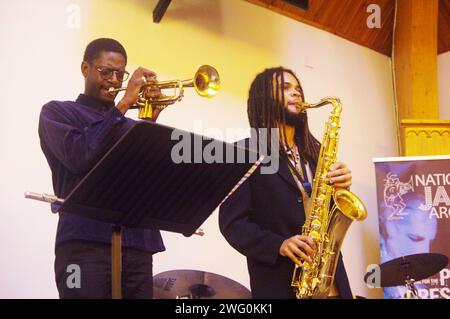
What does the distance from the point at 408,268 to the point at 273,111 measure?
130 centimetres

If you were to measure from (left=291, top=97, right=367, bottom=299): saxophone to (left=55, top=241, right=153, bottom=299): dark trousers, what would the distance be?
785mm

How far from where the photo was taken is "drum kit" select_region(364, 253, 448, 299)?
12.4 feet

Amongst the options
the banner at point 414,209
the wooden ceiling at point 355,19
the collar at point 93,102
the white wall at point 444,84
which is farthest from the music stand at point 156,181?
the white wall at point 444,84

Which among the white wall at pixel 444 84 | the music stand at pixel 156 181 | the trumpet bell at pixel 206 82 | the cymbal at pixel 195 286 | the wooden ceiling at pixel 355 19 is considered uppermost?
the wooden ceiling at pixel 355 19

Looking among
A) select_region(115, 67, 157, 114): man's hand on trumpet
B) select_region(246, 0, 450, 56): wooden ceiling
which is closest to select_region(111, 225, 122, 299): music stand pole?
select_region(115, 67, 157, 114): man's hand on trumpet

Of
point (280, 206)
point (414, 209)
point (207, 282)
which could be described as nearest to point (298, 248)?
point (280, 206)

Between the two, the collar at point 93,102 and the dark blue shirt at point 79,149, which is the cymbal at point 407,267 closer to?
the dark blue shirt at point 79,149

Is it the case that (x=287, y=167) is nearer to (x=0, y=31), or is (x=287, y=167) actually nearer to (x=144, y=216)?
(x=144, y=216)

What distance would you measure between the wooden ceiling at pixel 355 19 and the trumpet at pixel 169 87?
98.2 inches

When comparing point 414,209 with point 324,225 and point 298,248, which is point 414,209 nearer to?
point 324,225

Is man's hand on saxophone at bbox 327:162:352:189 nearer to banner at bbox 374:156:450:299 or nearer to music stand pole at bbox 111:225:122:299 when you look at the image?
music stand pole at bbox 111:225:122:299

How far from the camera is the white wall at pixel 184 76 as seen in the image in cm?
368

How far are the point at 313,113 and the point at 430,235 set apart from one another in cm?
141
